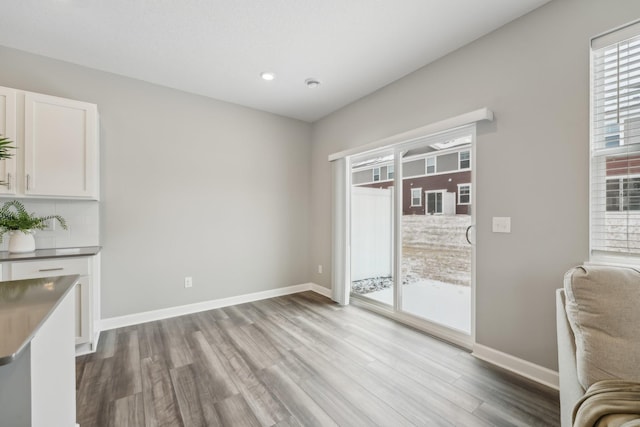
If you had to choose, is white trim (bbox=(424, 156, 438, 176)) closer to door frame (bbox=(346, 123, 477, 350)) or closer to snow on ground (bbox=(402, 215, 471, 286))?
door frame (bbox=(346, 123, 477, 350))

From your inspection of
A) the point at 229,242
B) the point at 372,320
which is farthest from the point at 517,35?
the point at 229,242

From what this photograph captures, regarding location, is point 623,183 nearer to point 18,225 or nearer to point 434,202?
point 434,202

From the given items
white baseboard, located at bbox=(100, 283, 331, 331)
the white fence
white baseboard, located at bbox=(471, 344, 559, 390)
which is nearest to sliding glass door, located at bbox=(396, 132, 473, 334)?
white baseboard, located at bbox=(471, 344, 559, 390)

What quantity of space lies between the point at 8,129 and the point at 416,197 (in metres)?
3.74

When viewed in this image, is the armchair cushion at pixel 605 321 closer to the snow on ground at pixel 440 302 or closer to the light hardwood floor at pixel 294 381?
the light hardwood floor at pixel 294 381

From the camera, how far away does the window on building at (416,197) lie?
9.70ft

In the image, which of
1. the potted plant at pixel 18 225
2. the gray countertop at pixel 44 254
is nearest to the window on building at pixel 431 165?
the gray countertop at pixel 44 254

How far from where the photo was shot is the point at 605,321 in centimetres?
122

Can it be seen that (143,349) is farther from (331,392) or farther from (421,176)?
(421,176)

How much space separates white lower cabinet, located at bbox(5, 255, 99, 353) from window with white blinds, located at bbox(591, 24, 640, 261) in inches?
151

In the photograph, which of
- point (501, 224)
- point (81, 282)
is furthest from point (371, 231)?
point (81, 282)

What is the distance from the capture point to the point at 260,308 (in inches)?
138

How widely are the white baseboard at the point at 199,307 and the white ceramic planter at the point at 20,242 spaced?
993 mm

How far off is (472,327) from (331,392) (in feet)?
4.57
